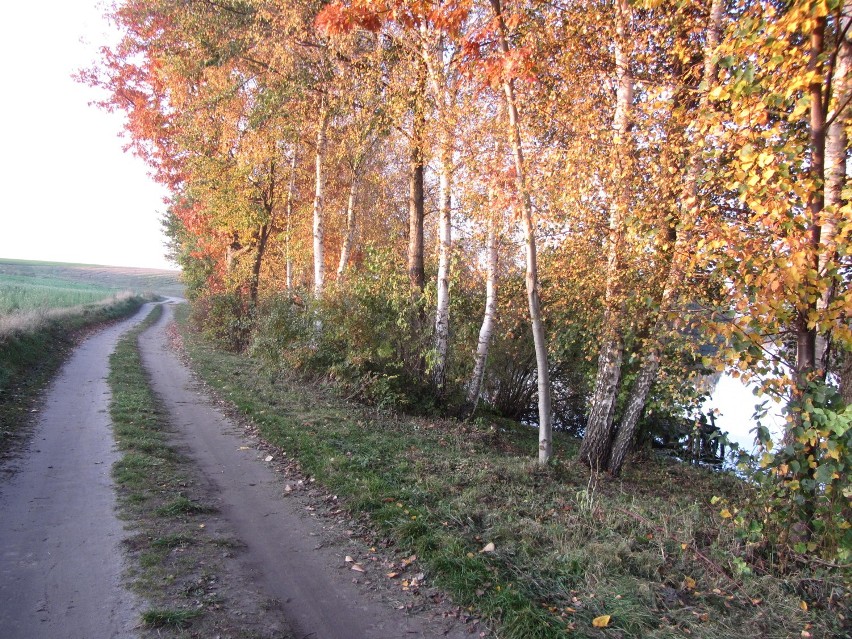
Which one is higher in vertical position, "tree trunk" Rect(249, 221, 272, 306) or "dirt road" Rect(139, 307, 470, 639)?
"tree trunk" Rect(249, 221, 272, 306)

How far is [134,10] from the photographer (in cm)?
1653

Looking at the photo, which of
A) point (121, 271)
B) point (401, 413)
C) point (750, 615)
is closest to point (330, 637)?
point (750, 615)

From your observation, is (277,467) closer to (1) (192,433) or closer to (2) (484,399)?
(1) (192,433)

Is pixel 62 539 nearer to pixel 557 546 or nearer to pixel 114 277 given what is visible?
pixel 557 546

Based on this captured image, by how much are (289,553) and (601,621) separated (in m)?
2.78

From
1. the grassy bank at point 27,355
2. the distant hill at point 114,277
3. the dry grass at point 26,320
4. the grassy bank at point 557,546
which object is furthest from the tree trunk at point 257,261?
the distant hill at point 114,277

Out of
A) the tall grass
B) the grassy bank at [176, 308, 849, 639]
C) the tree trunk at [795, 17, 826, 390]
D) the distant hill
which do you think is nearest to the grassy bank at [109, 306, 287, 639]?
the grassy bank at [176, 308, 849, 639]

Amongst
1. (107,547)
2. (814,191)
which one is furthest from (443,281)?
(107,547)

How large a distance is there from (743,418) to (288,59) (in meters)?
16.2

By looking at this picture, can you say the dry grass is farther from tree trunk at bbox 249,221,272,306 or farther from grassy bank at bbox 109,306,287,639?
grassy bank at bbox 109,306,287,639

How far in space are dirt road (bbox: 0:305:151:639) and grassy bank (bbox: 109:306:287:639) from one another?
0.16 metres

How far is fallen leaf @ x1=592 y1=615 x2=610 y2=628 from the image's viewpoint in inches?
147

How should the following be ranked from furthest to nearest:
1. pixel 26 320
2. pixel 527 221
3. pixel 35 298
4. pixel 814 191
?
pixel 35 298 < pixel 26 320 < pixel 527 221 < pixel 814 191

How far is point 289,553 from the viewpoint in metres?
4.90
